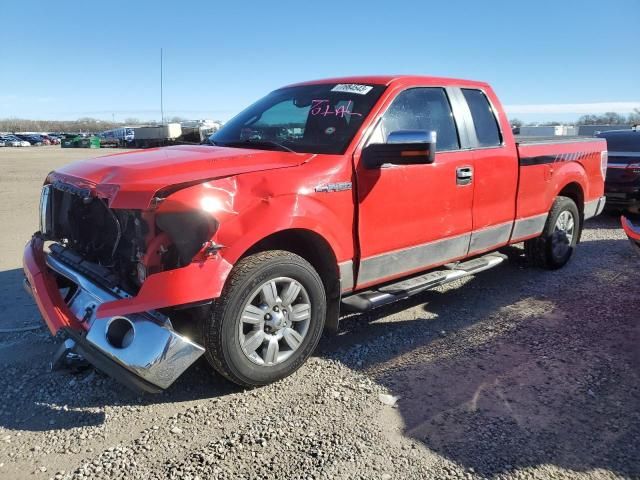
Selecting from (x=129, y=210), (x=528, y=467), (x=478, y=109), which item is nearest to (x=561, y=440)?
(x=528, y=467)

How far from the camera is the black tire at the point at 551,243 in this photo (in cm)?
576

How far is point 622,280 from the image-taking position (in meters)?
5.79

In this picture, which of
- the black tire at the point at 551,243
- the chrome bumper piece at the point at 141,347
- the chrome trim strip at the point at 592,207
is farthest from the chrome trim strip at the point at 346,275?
the chrome trim strip at the point at 592,207

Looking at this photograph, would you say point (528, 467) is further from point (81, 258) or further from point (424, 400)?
point (81, 258)

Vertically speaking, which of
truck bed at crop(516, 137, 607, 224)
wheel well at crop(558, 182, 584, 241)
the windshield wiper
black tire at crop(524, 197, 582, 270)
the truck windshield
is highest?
the truck windshield

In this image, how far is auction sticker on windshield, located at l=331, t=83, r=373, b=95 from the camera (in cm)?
409

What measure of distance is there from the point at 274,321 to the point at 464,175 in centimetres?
216

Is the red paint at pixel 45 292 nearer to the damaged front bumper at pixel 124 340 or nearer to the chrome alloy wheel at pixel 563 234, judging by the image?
the damaged front bumper at pixel 124 340

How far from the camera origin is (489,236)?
4934mm

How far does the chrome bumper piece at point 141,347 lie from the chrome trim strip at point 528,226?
3.60 m

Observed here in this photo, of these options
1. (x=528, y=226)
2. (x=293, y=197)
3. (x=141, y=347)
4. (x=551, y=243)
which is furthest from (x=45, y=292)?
(x=551, y=243)

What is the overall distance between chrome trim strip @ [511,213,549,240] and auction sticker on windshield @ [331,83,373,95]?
85.7 inches

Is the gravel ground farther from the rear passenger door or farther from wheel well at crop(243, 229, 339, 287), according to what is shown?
the rear passenger door

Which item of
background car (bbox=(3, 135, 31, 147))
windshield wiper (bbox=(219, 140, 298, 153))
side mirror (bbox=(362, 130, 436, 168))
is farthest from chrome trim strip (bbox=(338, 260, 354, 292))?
background car (bbox=(3, 135, 31, 147))
